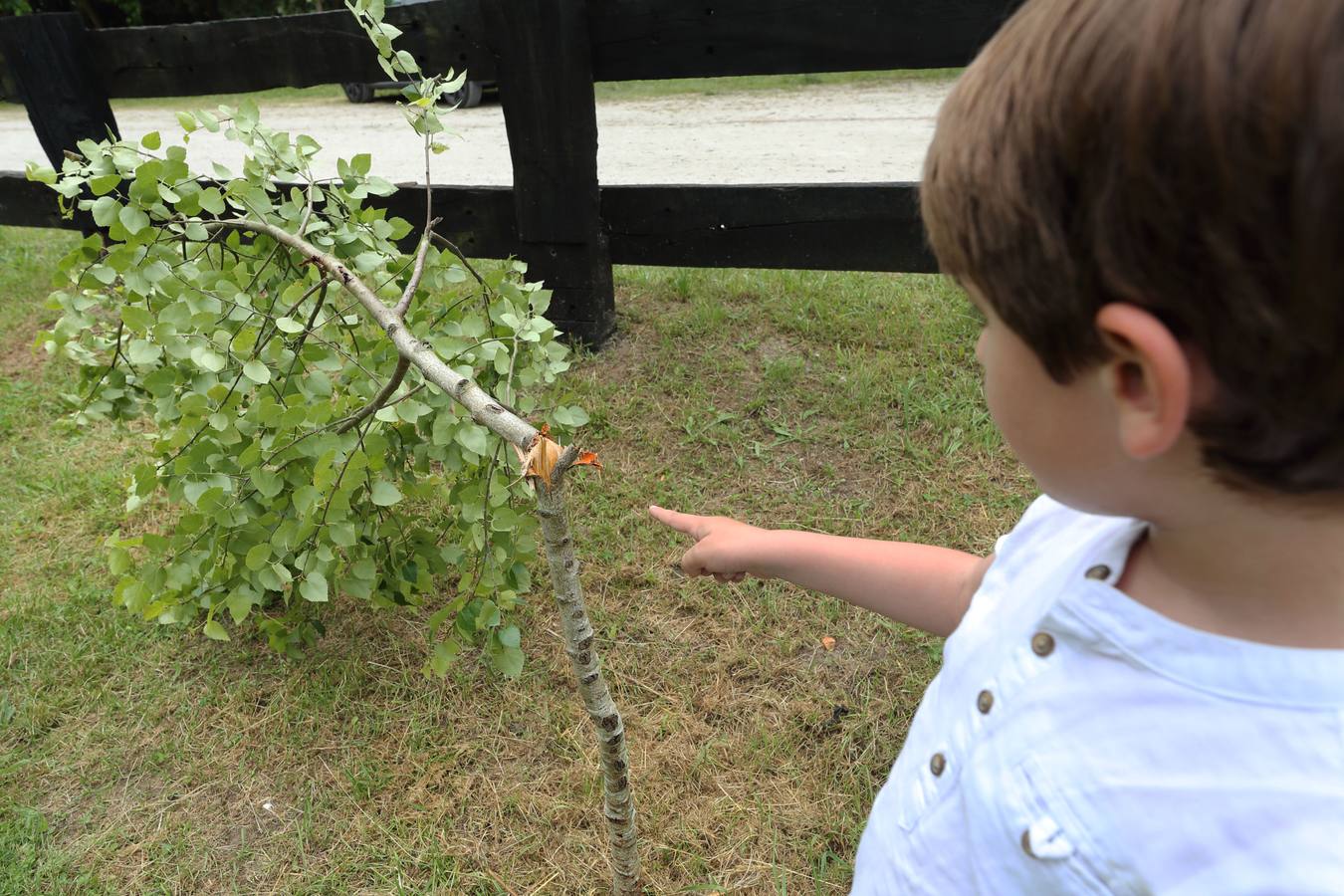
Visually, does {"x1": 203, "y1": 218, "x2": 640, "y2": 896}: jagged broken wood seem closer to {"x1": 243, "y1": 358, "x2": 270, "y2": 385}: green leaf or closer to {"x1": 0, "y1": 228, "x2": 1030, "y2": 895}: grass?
{"x1": 243, "y1": 358, "x2": 270, "y2": 385}: green leaf

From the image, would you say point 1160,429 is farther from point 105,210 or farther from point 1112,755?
point 105,210

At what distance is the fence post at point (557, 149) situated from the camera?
305cm

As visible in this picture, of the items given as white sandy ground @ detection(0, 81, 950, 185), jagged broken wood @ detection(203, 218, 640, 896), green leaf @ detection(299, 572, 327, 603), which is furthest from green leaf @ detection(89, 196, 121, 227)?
white sandy ground @ detection(0, 81, 950, 185)

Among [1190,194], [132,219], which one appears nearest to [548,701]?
[132,219]

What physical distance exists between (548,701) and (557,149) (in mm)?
2092

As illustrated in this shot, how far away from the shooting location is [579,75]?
3.09m

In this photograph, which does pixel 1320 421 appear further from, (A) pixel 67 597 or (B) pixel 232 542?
(A) pixel 67 597

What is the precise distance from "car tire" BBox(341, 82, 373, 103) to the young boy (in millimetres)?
12801

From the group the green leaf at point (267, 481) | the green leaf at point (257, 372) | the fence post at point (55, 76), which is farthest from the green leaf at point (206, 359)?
the fence post at point (55, 76)

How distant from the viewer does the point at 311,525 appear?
169 cm

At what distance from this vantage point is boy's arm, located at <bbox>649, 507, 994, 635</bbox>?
3.79 feet

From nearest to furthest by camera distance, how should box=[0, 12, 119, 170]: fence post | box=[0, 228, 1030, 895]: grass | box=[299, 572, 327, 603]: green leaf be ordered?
box=[299, 572, 327, 603]: green leaf, box=[0, 228, 1030, 895]: grass, box=[0, 12, 119, 170]: fence post

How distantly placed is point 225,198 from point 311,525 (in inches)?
29.6

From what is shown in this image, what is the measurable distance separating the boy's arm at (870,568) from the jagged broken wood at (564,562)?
9.5 inches
